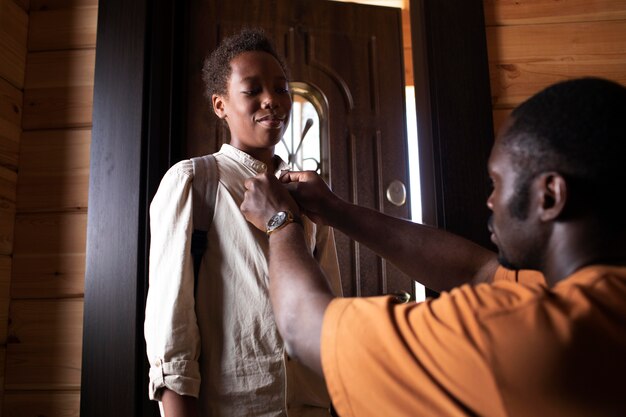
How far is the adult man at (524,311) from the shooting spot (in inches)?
24.5

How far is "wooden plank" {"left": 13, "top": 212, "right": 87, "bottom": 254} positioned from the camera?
159 cm

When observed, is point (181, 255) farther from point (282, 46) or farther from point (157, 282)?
point (282, 46)

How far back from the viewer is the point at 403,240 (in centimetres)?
124

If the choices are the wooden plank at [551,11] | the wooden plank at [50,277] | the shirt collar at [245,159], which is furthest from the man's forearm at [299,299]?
the wooden plank at [551,11]

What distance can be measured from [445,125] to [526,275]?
72 cm

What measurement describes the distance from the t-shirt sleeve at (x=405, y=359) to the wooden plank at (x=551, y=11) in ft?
4.47

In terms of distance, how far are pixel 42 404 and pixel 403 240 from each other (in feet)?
3.84

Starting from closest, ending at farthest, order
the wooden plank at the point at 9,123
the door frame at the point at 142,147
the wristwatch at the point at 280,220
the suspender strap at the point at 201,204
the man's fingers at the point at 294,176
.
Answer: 1. the wristwatch at the point at 280,220
2. the suspender strap at the point at 201,204
3. the man's fingers at the point at 294,176
4. the door frame at the point at 142,147
5. the wooden plank at the point at 9,123

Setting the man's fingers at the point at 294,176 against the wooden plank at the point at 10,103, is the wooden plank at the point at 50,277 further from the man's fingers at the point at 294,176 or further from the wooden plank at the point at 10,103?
the man's fingers at the point at 294,176

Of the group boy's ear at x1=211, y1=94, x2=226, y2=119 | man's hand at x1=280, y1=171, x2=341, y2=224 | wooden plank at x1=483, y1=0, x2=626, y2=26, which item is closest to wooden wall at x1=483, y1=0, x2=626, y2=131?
wooden plank at x1=483, y1=0, x2=626, y2=26

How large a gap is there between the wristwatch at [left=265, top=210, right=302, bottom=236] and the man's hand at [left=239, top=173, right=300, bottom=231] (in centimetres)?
Result: 1

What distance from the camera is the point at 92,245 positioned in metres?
Answer: 1.53

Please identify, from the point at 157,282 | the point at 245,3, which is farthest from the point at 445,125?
the point at 157,282

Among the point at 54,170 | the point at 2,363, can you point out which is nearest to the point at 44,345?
the point at 2,363
